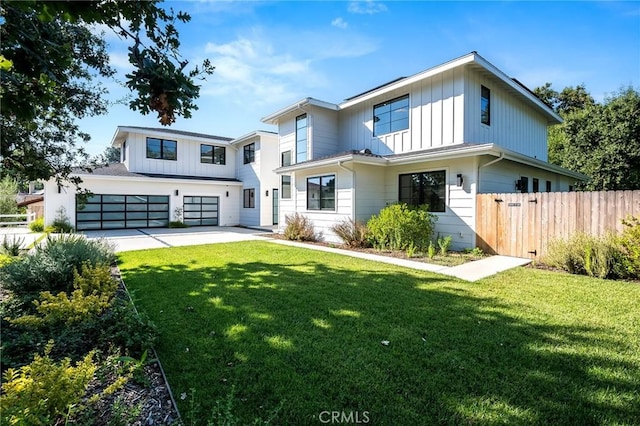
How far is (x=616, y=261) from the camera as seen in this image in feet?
20.1

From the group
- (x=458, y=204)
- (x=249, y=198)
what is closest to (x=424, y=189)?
(x=458, y=204)

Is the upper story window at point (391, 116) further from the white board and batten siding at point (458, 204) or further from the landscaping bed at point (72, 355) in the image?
the landscaping bed at point (72, 355)

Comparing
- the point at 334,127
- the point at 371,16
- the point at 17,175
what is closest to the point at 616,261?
the point at 371,16

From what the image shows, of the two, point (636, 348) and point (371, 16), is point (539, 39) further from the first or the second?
point (636, 348)

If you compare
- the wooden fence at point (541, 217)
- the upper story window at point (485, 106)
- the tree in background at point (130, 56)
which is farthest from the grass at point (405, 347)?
the upper story window at point (485, 106)

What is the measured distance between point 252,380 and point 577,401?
250 cm

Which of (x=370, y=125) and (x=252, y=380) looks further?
(x=370, y=125)

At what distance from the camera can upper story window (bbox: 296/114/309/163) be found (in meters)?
13.9

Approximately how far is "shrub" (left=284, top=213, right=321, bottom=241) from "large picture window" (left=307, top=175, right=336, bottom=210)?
74 centimetres

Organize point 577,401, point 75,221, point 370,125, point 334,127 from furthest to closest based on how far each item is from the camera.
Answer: point 75,221, point 334,127, point 370,125, point 577,401

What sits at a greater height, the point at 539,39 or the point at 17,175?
the point at 539,39

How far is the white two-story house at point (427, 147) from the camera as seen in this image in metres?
9.43

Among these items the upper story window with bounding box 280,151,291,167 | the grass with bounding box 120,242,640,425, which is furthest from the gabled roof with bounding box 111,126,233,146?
the grass with bounding box 120,242,640,425

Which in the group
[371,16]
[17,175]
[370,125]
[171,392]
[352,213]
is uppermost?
[371,16]
